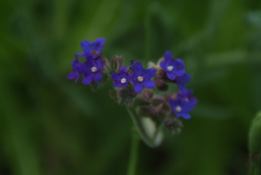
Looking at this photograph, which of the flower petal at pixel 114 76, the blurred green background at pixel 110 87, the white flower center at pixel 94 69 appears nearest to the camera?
the flower petal at pixel 114 76

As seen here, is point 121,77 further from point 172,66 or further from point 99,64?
point 172,66

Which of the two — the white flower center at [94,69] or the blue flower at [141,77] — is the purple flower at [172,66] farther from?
the white flower center at [94,69]

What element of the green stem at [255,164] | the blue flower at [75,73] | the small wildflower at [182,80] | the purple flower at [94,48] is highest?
the purple flower at [94,48]

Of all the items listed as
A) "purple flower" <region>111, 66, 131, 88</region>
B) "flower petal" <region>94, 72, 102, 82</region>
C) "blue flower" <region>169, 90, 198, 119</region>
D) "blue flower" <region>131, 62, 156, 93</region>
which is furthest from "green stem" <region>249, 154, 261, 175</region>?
"flower petal" <region>94, 72, 102, 82</region>

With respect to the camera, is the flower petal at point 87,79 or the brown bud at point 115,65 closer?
the flower petal at point 87,79

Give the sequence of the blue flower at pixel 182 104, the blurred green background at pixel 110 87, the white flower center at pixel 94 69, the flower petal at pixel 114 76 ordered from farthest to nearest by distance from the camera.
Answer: the blurred green background at pixel 110 87, the blue flower at pixel 182 104, the white flower center at pixel 94 69, the flower petal at pixel 114 76

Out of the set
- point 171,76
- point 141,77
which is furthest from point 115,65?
point 171,76

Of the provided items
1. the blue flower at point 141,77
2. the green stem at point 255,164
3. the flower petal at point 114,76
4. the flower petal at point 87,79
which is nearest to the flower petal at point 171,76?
the blue flower at point 141,77

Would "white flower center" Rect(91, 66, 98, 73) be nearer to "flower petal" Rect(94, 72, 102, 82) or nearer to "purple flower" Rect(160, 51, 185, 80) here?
"flower petal" Rect(94, 72, 102, 82)
